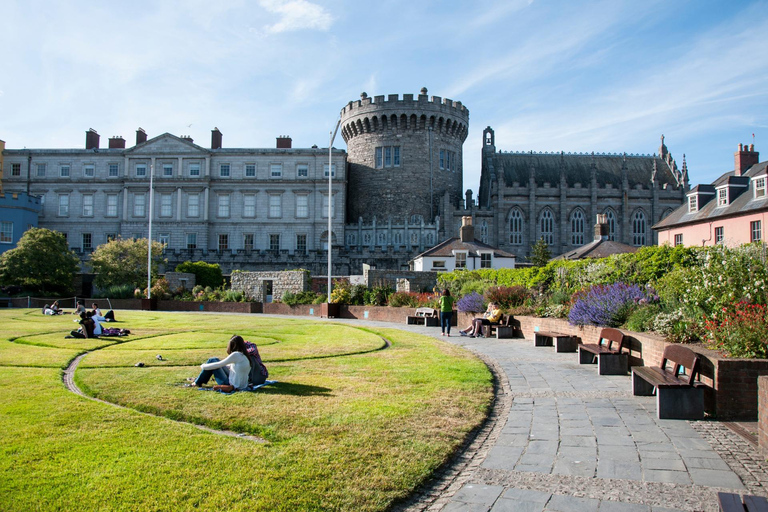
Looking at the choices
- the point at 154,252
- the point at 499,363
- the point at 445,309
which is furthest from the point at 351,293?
the point at 154,252

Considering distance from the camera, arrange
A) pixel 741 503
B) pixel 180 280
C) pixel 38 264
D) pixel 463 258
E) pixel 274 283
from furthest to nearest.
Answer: pixel 180 280 → pixel 38 264 → pixel 463 258 → pixel 274 283 → pixel 741 503

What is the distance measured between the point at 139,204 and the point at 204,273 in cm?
2061

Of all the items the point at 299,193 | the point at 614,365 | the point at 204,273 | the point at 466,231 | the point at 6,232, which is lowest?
the point at 614,365

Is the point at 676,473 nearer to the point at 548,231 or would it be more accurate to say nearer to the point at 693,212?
the point at 693,212

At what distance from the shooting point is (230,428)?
6.55 metres


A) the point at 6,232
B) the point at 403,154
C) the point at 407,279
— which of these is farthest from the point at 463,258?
the point at 6,232

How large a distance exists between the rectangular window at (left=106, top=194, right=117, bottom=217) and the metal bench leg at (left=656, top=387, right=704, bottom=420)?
6085 centimetres

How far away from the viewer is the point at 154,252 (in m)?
43.1

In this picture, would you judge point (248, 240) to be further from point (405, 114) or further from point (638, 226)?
point (638, 226)

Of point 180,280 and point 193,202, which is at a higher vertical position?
point 193,202

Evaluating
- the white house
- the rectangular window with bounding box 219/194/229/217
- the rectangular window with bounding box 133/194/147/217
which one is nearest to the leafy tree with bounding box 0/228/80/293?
the rectangular window with bounding box 133/194/147/217

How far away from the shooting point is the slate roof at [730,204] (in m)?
32.8

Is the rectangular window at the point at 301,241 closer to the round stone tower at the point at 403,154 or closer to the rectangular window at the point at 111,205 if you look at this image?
the round stone tower at the point at 403,154

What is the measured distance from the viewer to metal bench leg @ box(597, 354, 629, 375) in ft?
33.7
